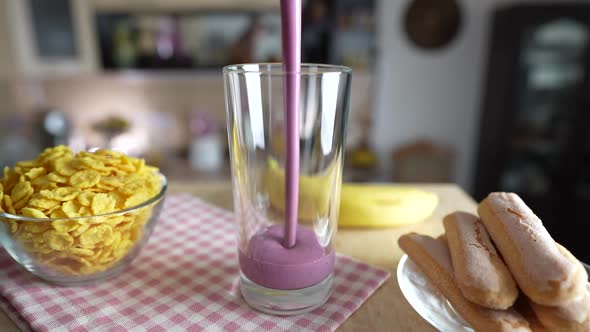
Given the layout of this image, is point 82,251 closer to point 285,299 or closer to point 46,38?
point 285,299

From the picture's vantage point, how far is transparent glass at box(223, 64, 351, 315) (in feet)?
1.29

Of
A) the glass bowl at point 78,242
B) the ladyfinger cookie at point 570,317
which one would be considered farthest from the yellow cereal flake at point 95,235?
the ladyfinger cookie at point 570,317

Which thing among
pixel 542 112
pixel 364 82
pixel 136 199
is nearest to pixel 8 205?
pixel 136 199

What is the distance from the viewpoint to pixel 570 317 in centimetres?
32

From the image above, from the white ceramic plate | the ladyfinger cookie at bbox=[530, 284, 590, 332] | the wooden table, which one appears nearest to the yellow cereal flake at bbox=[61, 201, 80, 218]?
the wooden table

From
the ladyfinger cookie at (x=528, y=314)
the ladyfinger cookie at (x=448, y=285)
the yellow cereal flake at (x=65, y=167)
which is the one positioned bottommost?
the ladyfinger cookie at (x=528, y=314)

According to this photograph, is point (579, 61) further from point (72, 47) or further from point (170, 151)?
point (72, 47)

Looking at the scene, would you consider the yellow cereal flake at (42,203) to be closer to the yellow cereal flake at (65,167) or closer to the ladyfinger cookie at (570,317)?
the yellow cereal flake at (65,167)

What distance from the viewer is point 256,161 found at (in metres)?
0.43

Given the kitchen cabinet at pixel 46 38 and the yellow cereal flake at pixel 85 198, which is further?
the kitchen cabinet at pixel 46 38

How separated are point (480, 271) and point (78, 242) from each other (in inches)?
15.4

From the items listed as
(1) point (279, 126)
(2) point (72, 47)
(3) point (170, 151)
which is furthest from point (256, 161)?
(3) point (170, 151)

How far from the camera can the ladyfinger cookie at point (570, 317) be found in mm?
321

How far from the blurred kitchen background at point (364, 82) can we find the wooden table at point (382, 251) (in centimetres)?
127
